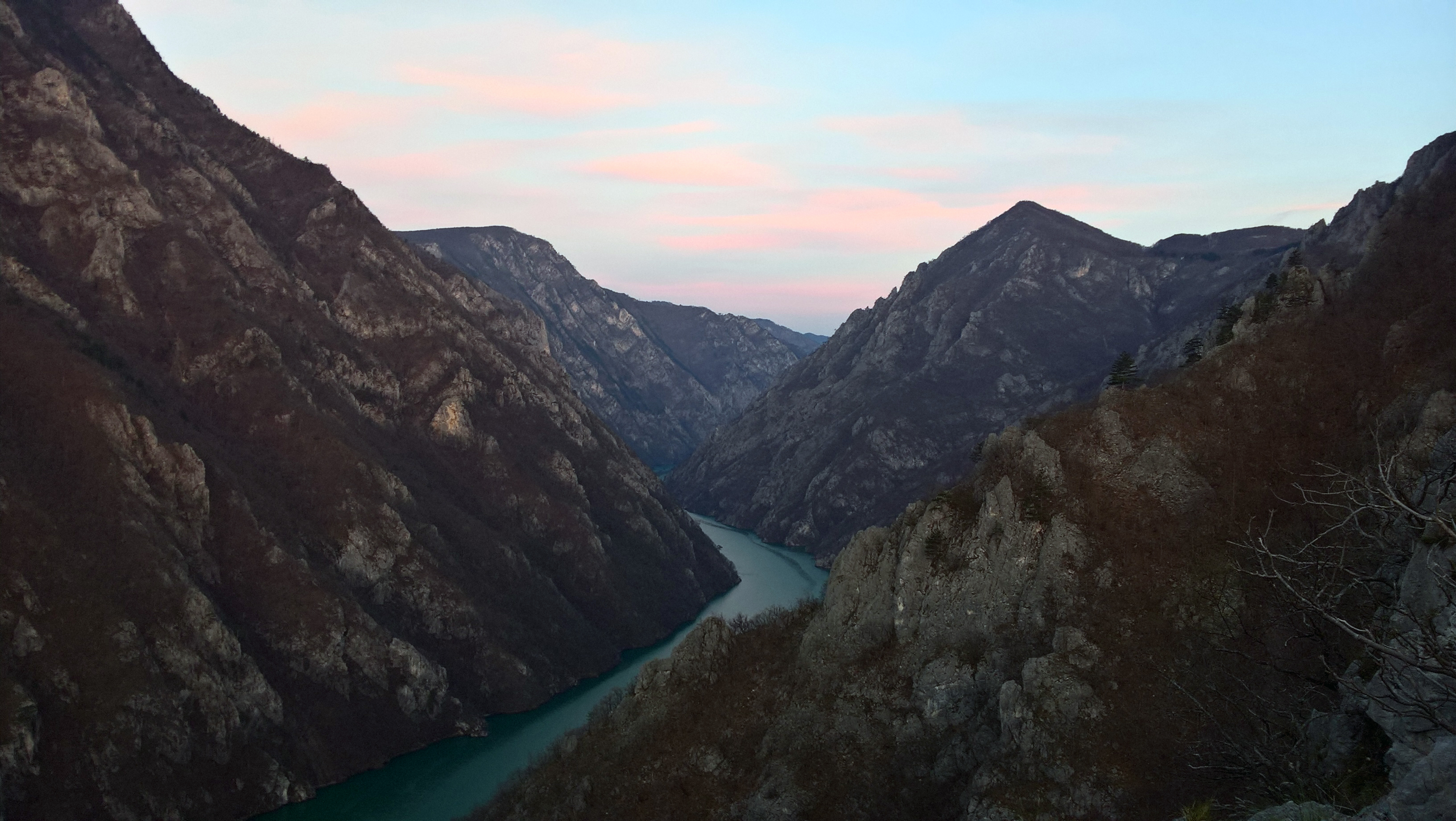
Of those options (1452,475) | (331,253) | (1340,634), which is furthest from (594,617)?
(1452,475)

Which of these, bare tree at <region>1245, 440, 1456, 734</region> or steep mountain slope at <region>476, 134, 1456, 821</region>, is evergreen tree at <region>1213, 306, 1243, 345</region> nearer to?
steep mountain slope at <region>476, 134, 1456, 821</region>

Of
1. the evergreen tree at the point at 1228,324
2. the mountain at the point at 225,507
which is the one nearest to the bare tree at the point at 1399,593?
the evergreen tree at the point at 1228,324

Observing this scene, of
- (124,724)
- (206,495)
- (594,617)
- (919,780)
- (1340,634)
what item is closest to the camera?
(1340,634)

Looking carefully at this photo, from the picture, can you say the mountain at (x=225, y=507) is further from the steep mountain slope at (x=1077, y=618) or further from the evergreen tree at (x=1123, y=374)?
the evergreen tree at (x=1123, y=374)

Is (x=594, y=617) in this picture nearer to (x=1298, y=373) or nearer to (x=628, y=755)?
(x=628, y=755)

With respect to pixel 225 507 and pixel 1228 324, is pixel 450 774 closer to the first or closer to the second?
pixel 225 507
